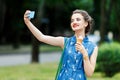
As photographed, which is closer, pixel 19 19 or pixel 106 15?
pixel 106 15

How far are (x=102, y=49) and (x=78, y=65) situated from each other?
9.61 meters

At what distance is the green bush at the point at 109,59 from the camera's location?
14602mm

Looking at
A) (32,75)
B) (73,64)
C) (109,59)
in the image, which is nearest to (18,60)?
(32,75)

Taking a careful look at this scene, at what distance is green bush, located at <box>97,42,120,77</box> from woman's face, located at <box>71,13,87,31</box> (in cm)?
→ 925

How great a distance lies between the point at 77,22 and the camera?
524cm

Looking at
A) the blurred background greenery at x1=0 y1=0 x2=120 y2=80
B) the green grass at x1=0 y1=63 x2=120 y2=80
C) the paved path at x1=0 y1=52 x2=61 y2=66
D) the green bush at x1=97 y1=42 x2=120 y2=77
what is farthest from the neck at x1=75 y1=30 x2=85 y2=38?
the paved path at x1=0 y1=52 x2=61 y2=66

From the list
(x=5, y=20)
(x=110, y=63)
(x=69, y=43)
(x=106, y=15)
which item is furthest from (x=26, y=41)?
(x=69, y=43)

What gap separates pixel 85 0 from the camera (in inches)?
1778

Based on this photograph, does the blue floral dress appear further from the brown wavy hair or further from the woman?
the brown wavy hair

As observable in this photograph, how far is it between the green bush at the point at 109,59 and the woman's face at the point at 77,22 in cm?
925

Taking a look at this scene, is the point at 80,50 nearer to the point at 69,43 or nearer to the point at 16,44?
the point at 69,43

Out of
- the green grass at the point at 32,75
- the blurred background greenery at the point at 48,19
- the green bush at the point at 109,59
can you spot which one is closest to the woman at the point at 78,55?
the green grass at the point at 32,75

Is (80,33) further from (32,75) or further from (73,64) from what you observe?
(32,75)

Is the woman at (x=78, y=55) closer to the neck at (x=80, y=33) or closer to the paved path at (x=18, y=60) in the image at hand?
the neck at (x=80, y=33)
